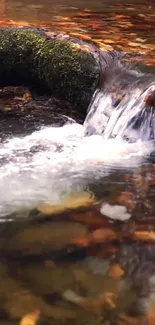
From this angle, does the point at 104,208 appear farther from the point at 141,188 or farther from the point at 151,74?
the point at 151,74

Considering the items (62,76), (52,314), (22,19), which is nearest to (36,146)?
(62,76)

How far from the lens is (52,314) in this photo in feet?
7.68

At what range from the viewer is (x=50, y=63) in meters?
5.71

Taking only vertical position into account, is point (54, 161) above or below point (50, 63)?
below

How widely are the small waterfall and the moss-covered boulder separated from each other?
26 cm

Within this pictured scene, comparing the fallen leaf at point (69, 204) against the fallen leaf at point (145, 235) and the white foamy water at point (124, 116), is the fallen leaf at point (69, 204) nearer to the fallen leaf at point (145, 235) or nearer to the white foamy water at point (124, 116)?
the fallen leaf at point (145, 235)

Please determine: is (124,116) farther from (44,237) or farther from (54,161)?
(44,237)

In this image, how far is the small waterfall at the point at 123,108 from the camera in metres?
4.52

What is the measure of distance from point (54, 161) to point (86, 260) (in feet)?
5.03

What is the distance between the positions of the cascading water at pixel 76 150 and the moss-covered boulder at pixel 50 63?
12.3 inches

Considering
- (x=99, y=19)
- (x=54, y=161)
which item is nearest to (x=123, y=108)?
(x=54, y=161)

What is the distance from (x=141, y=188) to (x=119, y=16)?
18.8 feet

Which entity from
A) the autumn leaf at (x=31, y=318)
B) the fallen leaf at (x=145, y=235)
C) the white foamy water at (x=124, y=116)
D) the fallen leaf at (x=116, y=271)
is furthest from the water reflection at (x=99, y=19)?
the autumn leaf at (x=31, y=318)

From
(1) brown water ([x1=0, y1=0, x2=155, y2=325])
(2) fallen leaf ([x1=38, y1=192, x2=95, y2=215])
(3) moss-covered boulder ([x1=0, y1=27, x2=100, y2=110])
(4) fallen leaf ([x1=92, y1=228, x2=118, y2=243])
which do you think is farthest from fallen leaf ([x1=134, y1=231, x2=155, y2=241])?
(3) moss-covered boulder ([x1=0, y1=27, x2=100, y2=110])
